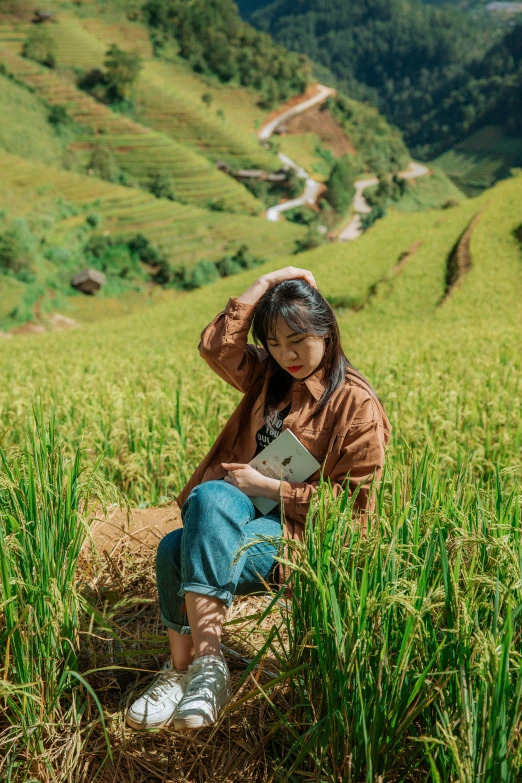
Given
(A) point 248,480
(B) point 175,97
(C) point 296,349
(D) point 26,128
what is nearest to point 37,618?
(A) point 248,480

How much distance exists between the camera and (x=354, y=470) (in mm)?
2086

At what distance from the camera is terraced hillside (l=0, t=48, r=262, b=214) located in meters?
68.2

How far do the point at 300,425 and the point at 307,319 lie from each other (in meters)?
0.34

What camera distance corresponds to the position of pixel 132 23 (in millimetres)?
91812

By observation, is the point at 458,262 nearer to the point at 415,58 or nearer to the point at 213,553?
the point at 213,553

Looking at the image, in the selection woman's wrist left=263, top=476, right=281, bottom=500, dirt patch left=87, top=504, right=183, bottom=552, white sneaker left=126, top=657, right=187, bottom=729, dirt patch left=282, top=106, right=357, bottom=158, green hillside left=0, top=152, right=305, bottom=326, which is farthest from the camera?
dirt patch left=282, top=106, right=357, bottom=158

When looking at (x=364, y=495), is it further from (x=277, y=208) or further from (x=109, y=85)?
(x=109, y=85)

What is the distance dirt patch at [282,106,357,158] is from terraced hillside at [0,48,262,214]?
1980 centimetres

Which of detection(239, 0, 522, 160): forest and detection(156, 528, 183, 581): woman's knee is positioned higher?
detection(156, 528, 183, 581): woman's knee

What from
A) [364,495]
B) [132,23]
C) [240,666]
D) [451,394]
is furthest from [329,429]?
[132,23]

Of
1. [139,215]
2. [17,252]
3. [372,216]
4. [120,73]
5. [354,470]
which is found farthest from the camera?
[120,73]

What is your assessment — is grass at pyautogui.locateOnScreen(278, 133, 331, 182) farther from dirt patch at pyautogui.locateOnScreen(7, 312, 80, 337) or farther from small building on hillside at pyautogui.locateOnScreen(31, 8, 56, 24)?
dirt patch at pyautogui.locateOnScreen(7, 312, 80, 337)

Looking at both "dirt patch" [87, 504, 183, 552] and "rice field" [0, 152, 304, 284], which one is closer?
"dirt patch" [87, 504, 183, 552]

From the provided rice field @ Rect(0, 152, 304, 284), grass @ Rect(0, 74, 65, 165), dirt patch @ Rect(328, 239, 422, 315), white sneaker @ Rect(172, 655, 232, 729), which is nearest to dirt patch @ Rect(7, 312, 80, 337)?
rice field @ Rect(0, 152, 304, 284)
